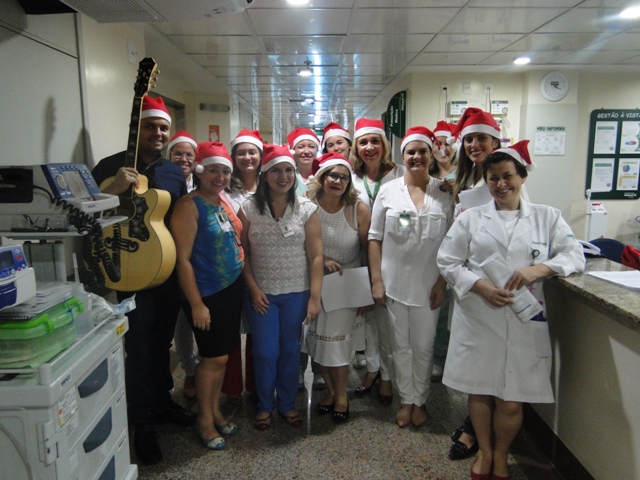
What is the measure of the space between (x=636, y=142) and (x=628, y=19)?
2567 millimetres

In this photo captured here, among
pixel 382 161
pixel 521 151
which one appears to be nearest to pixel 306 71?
pixel 382 161

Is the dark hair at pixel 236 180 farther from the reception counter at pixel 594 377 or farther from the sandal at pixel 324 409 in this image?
the reception counter at pixel 594 377

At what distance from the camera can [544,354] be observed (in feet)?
5.49

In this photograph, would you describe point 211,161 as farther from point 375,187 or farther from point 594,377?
point 594,377

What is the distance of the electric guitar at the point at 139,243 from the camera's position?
180 cm

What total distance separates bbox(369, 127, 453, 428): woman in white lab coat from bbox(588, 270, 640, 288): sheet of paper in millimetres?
673

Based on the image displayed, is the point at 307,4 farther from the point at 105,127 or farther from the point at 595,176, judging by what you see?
the point at 595,176

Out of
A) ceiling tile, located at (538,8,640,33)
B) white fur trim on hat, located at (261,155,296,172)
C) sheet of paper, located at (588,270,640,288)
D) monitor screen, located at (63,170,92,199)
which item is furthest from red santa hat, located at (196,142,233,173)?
ceiling tile, located at (538,8,640,33)

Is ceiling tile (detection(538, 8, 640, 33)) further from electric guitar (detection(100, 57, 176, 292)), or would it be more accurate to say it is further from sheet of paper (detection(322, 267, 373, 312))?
electric guitar (detection(100, 57, 176, 292))

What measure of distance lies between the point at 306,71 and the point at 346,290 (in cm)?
330

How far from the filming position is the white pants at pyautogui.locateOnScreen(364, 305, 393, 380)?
2.40 metres

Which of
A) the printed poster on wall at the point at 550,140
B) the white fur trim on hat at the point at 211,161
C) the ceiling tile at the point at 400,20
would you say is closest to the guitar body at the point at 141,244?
the white fur trim on hat at the point at 211,161

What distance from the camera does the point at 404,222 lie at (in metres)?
2.10

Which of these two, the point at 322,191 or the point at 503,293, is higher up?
the point at 322,191
